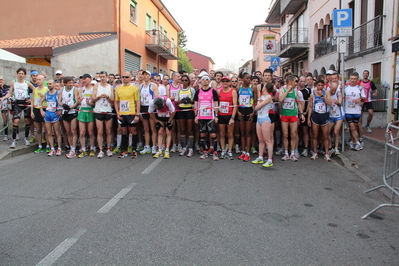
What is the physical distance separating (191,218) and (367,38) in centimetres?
1503

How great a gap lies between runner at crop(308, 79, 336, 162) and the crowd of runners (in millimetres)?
23

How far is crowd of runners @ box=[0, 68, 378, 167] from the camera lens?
812 cm

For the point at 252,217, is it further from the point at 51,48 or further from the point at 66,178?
the point at 51,48

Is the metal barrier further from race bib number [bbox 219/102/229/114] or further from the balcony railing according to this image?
the balcony railing

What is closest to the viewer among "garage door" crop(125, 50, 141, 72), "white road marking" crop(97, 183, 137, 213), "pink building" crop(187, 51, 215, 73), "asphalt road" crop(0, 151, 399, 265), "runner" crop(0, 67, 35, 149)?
"asphalt road" crop(0, 151, 399, 265)

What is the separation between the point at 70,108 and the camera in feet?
28.2

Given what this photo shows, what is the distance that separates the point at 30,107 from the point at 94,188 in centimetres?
557

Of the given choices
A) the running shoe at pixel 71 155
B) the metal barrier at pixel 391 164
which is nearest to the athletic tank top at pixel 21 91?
the running shoe at pixel 71 155

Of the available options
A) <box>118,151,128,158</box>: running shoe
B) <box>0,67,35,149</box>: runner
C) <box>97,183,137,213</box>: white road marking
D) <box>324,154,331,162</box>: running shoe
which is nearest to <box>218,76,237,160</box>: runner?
<box>324,154,331,162</box>: running shoe

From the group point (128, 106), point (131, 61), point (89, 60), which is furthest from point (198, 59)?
point (128, 106)

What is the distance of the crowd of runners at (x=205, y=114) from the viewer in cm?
812

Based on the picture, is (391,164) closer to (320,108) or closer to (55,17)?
(320,108)

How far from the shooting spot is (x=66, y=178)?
630 centimetres

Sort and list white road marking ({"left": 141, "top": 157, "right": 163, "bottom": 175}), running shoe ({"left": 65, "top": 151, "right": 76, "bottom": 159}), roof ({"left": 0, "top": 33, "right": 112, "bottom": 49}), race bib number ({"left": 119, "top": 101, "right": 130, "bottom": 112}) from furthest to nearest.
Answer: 1. roof ({"left": 0, "top": 33, "right": 112, "bottom": 49})
2. race bib number ({"left": 119, "top": 101, "right": 130, "bottom": 112})
3. running shoe ({"left": 65, "top": 151, "right": 76, "bottom": 159})
4. white road marking ({"left": 141, "top": 157, "right": 163, "bottom": 175})
